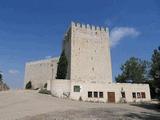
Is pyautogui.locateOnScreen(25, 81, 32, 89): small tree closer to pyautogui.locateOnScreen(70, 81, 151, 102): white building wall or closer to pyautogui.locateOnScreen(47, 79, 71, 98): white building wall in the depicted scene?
pyautogui.locateOnScreen(47, 79, 71, 98): white building wall

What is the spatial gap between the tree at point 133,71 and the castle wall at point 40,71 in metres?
18.3

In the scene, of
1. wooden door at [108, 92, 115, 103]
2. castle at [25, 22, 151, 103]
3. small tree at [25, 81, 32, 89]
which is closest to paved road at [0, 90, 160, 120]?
castle at [25, 22, 151, 103]

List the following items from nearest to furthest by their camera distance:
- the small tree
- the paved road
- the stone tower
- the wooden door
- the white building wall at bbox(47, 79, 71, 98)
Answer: the paved road < the white building wall at bbox(47, 79, 71, 98) < the wooden door < the stone tower < the small tree

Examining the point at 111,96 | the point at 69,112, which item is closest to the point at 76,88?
the point at 111,96

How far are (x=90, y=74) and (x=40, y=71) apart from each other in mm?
17271

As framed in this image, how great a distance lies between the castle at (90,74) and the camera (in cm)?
3194

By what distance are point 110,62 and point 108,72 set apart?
76.5 inches

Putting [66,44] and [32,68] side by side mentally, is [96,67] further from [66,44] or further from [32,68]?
[32,68]

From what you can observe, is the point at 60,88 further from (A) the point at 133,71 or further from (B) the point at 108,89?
(A) the point at 133,71

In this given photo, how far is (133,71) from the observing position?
54.7 metres

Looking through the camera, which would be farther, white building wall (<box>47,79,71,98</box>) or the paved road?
white building wall (<box>47,79,71,98</box>)

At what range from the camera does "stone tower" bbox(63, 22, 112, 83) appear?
3738 cm

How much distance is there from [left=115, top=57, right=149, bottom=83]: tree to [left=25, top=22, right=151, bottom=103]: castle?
55.5ft

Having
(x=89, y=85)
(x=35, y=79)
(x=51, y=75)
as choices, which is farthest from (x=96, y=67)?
(x=35, y=79)
